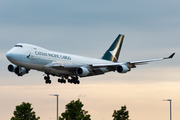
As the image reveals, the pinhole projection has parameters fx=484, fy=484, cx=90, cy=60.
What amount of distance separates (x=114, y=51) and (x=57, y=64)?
1012 inches

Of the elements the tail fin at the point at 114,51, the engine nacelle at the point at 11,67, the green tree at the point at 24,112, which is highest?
the tail fin at the point at 114,51

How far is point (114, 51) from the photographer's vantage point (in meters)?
126

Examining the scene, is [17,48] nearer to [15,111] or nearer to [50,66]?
[50,66]

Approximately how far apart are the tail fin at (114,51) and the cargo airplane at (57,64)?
6.25 metres

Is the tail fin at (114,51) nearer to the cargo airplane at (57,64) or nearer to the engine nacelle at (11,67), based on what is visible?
the cargo airplane at (57,64)

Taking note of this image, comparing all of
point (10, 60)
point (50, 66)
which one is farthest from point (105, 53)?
point (10, 60)

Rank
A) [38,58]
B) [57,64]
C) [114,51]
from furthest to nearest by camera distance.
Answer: [114,51]
[57,64]
[38,58]

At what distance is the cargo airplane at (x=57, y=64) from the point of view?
324 feet

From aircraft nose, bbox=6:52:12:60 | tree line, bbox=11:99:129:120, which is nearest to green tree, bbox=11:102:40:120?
tree line, bbox=11:99:129:120

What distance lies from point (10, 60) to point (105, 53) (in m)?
33.9

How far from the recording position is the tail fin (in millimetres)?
124562

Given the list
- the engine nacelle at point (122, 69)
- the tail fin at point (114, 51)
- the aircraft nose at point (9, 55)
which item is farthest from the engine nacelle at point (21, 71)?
the tail fin at point (114, 51)

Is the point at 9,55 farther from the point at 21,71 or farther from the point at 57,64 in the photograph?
the point at 57,64

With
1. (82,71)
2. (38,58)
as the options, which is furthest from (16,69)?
(82,71)
